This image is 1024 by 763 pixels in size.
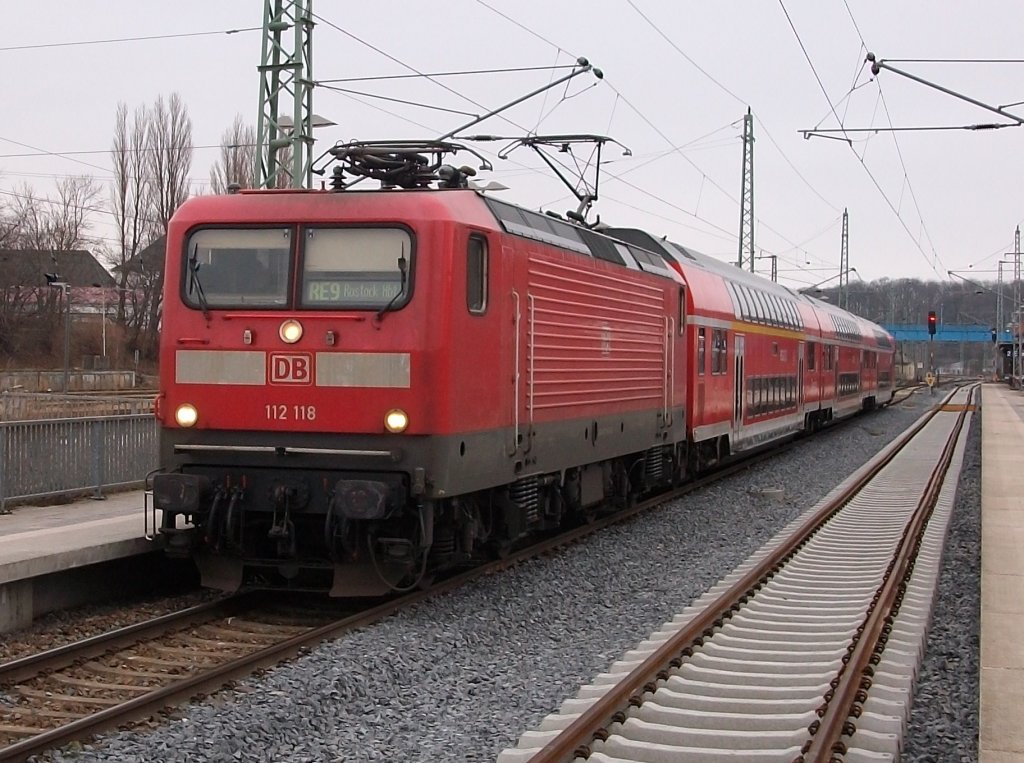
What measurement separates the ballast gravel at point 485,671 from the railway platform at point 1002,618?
234 mm

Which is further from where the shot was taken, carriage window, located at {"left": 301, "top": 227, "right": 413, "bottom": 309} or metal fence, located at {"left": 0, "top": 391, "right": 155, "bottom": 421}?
metal fence, located at {"left": 0, "top": 391, "right": 155, "bottom": 421}

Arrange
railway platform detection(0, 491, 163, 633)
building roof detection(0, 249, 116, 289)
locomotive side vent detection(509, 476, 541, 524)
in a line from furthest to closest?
building roof detection(0, 249, 116, 289)
locomotive side vent detection(509, 476, 541, 524)
railway platform detection(0, 491, 163, 633)

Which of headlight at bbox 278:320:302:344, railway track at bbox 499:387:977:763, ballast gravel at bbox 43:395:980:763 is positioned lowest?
ballast gravel at bbox 43:395:980:763

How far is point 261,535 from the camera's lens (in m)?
9.48

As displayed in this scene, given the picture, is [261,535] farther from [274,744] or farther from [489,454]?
[274,744]

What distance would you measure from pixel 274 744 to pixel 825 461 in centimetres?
2011

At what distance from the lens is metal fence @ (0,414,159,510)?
12.5 metres

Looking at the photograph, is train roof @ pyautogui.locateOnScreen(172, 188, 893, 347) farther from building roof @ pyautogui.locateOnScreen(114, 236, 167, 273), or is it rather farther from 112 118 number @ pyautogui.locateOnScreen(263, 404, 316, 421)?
building roof @ pyautogui.locateOnScreen(114, 236, 167, 273)

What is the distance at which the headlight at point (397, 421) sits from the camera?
8867 mm

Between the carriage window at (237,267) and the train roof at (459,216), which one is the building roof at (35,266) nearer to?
the train roof at (459,216)

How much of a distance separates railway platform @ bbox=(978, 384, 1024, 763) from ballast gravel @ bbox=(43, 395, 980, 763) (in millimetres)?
234

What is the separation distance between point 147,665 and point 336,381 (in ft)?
7.95

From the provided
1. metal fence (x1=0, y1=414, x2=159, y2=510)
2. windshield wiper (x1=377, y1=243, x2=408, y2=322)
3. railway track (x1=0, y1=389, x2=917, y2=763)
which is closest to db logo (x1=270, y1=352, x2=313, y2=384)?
windshield wiper (x1=377, y1=243, x2=408, y2=322)

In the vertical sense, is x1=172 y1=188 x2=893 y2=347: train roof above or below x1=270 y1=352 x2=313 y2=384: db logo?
above
